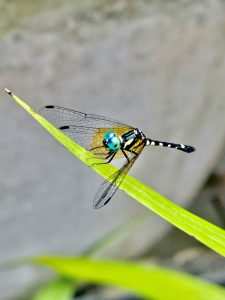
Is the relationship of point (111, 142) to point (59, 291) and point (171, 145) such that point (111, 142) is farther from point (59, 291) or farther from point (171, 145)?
point (59, 291)

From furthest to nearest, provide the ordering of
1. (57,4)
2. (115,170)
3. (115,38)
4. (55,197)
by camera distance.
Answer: (55,197) < (115,38) < (57,4) < (115,170)

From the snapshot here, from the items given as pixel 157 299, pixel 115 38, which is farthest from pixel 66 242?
pixel 157 299

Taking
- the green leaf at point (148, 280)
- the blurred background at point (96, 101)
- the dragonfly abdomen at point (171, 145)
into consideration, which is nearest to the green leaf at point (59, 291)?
the blurred background at point (96, 101)

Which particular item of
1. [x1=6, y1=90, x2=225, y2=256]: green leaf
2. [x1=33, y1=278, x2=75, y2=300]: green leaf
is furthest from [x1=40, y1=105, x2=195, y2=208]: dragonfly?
[x1=33, y1=278, x2=75, y2=300]: green leaf

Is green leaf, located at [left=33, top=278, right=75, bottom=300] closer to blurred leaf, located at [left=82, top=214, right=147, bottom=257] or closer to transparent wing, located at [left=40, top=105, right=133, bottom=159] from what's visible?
blurred leaf, located at [left=82, top=214, right=147, bottom=257]

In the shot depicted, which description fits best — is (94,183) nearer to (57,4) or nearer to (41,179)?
(41,179)

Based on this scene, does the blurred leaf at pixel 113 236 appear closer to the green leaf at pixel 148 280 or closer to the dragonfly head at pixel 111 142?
the green leaf at pixel 148 280
